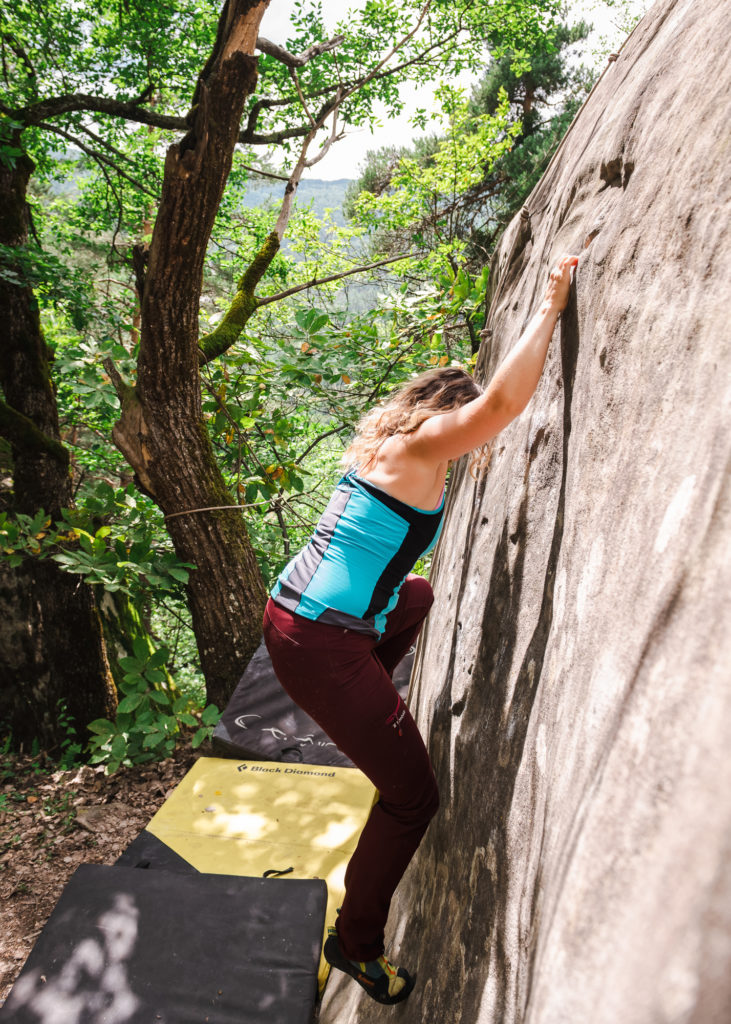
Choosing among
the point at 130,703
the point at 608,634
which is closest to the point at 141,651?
the point at 130,703

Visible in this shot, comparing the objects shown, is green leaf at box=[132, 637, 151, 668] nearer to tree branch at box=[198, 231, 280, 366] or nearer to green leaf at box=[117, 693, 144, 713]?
green leaf at box=[117, 693, 144, 713]

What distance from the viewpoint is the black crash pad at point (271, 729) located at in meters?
3.52

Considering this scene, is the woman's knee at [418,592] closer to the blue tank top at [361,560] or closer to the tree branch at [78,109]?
the blue tank top at [361,560]

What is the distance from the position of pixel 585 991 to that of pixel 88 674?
202 inches

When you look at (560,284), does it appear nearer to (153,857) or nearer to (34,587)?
(153,857)

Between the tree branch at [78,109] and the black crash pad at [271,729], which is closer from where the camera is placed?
the black crash pad at [271,729]

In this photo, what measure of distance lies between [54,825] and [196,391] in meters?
3.01

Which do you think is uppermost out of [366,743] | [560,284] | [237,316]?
[237,316]

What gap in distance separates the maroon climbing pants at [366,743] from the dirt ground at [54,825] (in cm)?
211

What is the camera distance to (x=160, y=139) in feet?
32.3

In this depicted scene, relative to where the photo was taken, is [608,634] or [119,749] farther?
[119,749]

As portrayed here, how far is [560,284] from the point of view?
1798 millimetres

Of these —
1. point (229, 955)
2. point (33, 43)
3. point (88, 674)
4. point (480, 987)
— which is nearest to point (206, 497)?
point (88, 674)

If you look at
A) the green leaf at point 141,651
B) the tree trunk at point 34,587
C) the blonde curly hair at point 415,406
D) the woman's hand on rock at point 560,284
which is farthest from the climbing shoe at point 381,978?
the tree trunk at point 34,587
